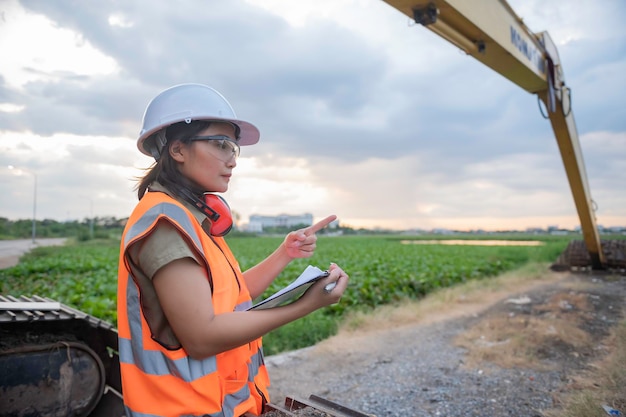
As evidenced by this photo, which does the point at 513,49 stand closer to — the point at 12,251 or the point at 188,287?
the point at 188,287

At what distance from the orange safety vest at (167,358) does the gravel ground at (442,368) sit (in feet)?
9.45

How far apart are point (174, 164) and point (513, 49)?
5.76 meters

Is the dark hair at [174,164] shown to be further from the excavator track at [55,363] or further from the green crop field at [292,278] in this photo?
the green crop field at [292,278]

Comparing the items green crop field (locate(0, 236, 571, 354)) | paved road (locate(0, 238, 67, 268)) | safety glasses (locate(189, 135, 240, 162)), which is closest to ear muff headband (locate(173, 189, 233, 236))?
safety glasses (locate(189, 135, 240, 162))

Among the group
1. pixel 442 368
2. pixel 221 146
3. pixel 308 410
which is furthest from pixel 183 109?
pixel 442 368

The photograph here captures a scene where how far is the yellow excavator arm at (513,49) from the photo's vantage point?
483 centimetres

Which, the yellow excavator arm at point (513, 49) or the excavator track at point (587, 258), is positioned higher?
the yellow excavator arm at point (513, 49)

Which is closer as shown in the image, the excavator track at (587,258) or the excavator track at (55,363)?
the excavator track at (55,363)

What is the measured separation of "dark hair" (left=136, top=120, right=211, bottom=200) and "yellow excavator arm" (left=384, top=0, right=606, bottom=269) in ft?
10.5

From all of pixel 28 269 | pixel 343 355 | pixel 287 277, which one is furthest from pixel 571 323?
pixel 28 269

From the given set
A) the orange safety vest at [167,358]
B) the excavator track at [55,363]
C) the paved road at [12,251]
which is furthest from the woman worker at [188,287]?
the paved road at [12,251]

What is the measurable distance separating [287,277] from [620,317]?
7.13m

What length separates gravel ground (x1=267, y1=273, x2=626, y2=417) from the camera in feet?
13.9

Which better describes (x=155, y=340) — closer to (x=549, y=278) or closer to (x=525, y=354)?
(x=525, y=354)
